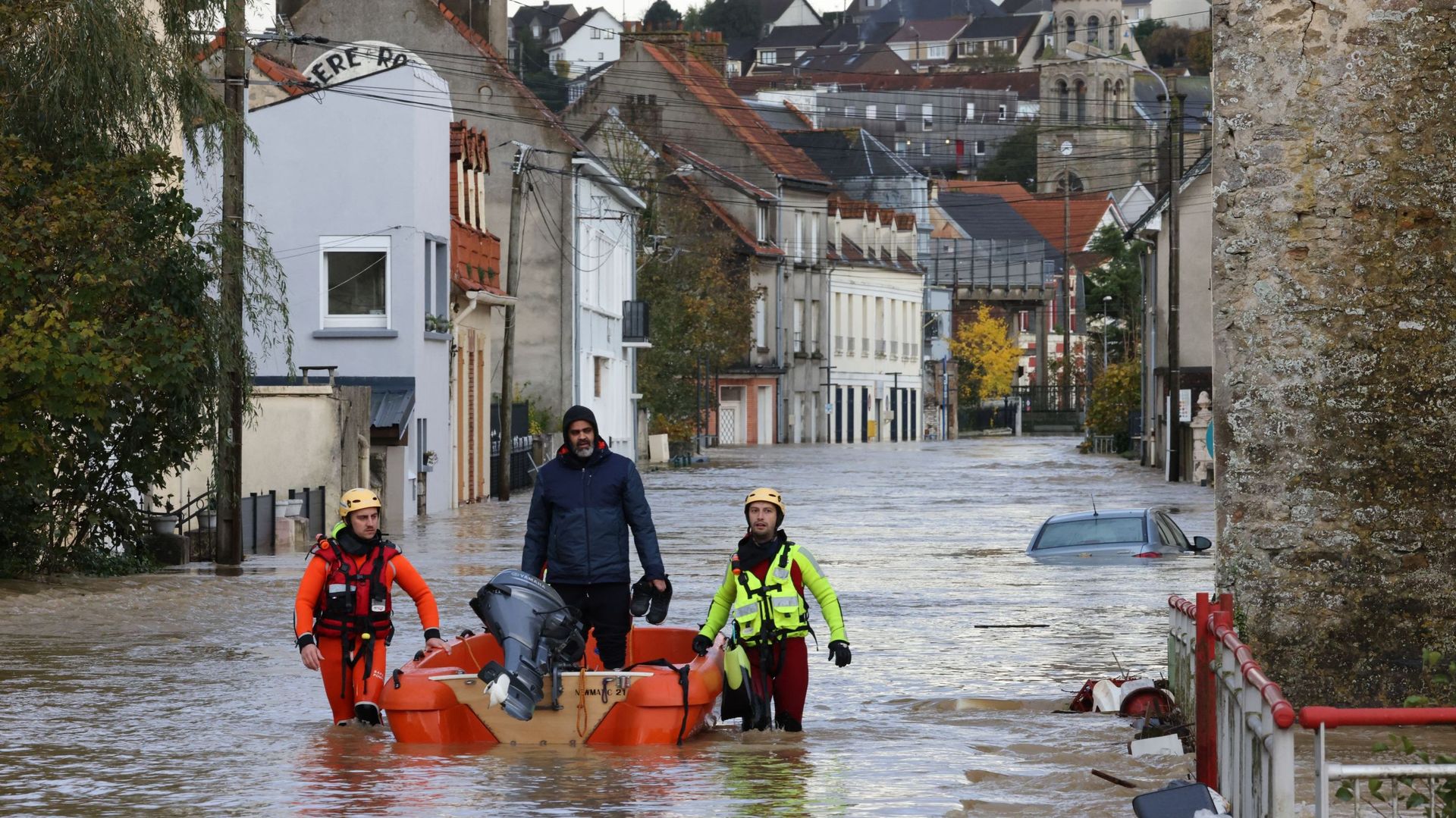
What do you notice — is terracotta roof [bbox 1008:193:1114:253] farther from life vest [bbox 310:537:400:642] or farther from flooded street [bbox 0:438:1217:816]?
life vest [bbox 310:537:400:642]

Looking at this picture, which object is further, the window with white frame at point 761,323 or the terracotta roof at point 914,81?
the terracotta roof at point 914,81

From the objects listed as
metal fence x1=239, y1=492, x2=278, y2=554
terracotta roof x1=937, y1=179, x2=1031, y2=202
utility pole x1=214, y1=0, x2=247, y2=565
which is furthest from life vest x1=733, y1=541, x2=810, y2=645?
terracotta roof x1=937, y1=179, x2=1031, y2=202

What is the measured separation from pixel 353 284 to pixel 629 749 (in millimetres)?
26488

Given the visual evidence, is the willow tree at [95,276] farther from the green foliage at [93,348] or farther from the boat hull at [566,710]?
the boat hull at [566,710]

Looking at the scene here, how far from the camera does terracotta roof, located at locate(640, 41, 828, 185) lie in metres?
86.3

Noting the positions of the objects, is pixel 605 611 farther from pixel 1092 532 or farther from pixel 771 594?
pixel 1092 532

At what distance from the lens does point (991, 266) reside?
4951 inches

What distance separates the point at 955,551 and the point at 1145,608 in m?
8.93

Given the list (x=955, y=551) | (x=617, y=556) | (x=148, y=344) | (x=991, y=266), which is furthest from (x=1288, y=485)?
(x=991, y=266)

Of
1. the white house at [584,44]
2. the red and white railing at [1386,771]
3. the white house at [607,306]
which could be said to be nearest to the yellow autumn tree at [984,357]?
the white house at [584,44]

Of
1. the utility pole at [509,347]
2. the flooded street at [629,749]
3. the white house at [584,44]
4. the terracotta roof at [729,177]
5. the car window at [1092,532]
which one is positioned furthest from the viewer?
the white house at [584,44]

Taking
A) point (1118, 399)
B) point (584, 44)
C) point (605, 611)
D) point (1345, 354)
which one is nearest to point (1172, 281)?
point (1118, 399)

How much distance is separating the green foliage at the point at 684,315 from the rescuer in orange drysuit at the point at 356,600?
51.6 m

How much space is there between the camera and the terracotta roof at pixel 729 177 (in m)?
84.6
